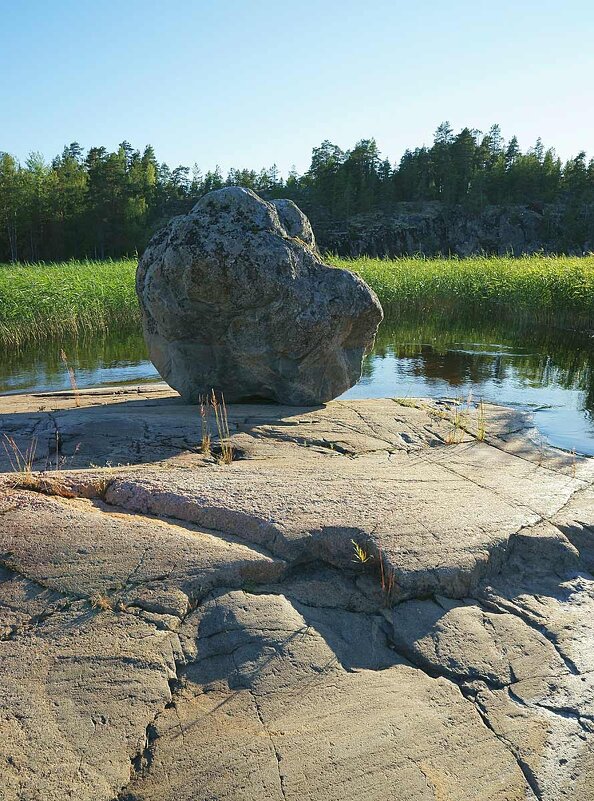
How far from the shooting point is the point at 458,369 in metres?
12.0

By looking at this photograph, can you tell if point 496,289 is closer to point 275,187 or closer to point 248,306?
point 248,306

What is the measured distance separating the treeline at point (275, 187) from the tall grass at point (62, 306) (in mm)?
28924

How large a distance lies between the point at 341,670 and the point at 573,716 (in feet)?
3.28

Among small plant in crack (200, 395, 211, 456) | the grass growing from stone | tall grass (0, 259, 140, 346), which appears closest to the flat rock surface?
small plant in crack (200, 395, 211, 456)

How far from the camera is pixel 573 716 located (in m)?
2.91

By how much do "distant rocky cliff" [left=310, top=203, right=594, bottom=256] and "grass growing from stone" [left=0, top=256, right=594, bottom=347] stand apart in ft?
85.3

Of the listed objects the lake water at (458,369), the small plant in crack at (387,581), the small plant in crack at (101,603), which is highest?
the small plant in crack at (101,603)

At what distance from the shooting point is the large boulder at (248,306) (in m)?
6.38

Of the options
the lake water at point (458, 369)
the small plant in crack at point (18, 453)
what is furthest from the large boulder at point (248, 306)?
the lake water at point (458, 369)

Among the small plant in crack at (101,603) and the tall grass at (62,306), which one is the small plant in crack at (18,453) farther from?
the tall grass at (62,306)

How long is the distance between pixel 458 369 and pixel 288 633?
31.1ft

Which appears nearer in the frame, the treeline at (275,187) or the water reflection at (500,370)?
the water reflection at (500,370)

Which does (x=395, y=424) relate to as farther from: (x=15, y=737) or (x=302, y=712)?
(x=15, y=737)

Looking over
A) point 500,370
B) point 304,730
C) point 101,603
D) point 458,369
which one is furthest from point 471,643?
point 500,370
